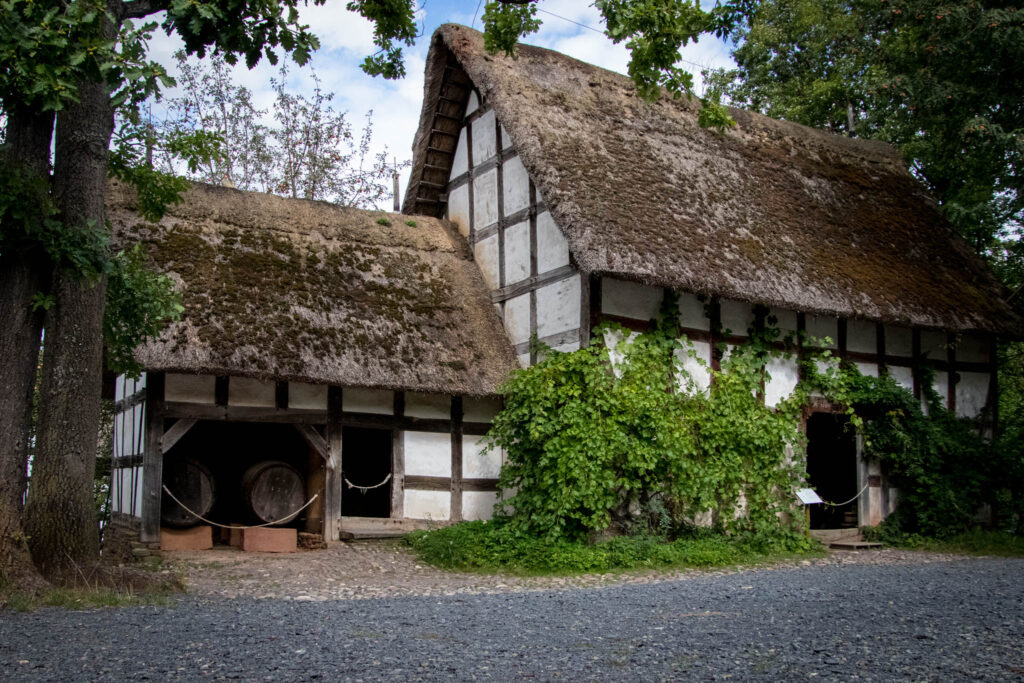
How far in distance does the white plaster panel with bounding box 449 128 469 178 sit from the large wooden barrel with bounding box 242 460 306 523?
214 inches

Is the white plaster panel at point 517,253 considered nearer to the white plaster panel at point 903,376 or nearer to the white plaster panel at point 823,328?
the white plaster panel at point 823,328

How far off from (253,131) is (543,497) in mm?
14971

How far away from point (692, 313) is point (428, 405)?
143 inches

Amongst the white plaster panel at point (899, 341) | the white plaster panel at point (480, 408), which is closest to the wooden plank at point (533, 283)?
the white plaster panel at point (480, 408)

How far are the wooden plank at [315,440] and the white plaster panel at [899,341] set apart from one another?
817 cm

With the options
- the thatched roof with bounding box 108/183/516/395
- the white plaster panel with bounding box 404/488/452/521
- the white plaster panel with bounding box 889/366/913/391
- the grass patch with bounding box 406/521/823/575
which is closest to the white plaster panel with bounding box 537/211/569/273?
the thatched roof with bounding box 108/183/516/395

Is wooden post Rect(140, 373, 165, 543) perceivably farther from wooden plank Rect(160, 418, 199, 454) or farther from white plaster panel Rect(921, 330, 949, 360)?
white plaster panel Rect(921, 330, 949, 360)

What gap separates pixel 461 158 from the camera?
14.5 meters

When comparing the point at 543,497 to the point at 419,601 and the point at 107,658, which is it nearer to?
the point at 419,601

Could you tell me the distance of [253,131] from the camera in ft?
72.9

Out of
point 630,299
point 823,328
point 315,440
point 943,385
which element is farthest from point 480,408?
point 943,385

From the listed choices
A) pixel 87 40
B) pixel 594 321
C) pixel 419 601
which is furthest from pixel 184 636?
pixel 594 321

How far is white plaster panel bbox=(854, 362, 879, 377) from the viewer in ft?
43.7

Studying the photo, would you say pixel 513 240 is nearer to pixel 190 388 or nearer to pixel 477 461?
pixel 477 461
